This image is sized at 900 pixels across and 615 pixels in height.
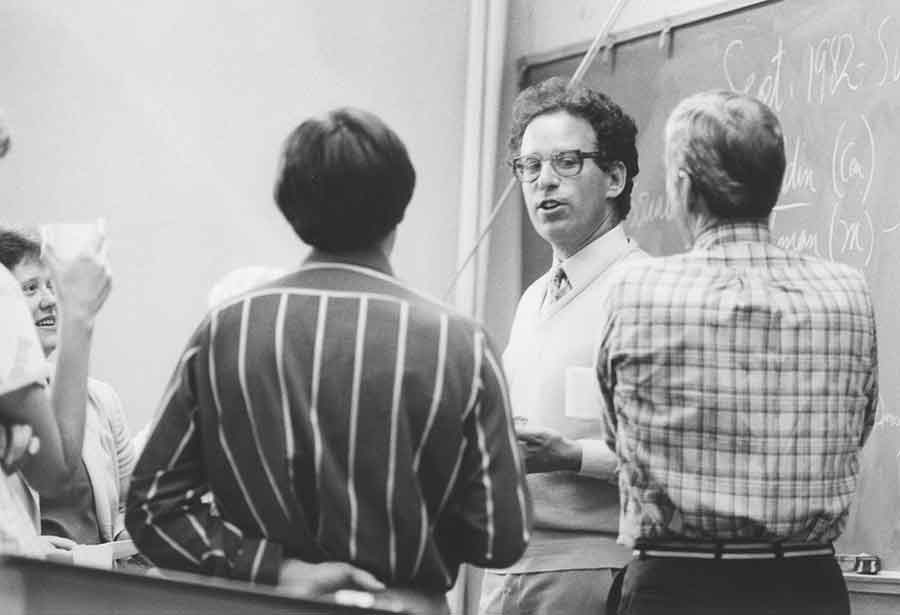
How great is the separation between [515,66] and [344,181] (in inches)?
112

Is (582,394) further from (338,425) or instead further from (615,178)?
(338,425)

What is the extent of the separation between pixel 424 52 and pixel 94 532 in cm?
209

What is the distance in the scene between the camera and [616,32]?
3.98 metres

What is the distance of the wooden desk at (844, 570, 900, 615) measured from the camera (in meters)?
2.95

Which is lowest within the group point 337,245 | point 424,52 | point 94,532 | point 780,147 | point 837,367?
point 94,532

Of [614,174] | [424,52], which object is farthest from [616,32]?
[614,174]

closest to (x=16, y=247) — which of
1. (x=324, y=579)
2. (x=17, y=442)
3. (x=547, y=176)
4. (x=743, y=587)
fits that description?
(x=547, y=176)

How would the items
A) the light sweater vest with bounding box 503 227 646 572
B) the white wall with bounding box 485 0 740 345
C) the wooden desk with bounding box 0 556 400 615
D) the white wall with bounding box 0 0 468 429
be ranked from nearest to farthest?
the wooden desk with bounding box 0 556 400 615 → the light sweater vest with bounding box 503 227 646 572 → the white wall with bounding box 0 0 468 429 → the white wall with bounding box 485 0 740 345

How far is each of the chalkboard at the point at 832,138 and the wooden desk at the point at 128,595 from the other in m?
1.65

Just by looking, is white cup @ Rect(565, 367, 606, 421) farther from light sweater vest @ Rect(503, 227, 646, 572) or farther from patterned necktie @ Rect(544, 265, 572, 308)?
patterned necktie @ Rect(544, 265, 572, 308)

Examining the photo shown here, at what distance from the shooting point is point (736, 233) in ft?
6.57

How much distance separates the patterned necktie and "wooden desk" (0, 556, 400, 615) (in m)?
1.03

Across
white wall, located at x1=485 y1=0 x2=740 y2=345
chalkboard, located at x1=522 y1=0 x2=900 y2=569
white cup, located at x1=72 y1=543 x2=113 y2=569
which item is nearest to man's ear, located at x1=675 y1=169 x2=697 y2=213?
chalkboard, located at x1=522 y1=0 x2=900 y2=569

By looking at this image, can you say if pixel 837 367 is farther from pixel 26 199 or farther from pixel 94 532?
pixel 26 199
